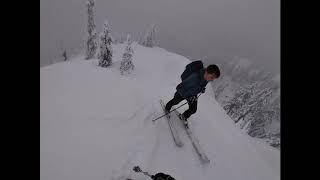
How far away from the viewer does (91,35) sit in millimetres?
34625

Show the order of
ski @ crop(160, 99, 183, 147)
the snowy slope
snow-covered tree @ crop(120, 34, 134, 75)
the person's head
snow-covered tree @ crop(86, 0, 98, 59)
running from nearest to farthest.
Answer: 1. the snowy slope
2. the person's head
3. ski @ crop(160, 99, 183, 147)
4. snow-covered tree @ crop(120, 34, 134, 75)
5. snow-covered tree @ crop(86, 0, 98, 59)

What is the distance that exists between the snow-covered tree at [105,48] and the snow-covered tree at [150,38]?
16886 mm

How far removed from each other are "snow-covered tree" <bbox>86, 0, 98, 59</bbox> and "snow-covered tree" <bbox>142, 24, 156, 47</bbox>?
711cm

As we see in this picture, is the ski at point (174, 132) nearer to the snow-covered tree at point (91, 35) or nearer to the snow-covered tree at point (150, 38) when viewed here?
the snow-covered tree at point (91, 35)

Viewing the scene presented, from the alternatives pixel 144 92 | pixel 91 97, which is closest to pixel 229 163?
pixel 144 92

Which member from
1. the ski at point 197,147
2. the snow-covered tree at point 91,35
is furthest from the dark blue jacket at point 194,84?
the snow-covered tree at point 91,35

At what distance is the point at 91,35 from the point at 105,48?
18908 millimetres

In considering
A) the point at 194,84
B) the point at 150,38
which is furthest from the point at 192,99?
the point at 150,38

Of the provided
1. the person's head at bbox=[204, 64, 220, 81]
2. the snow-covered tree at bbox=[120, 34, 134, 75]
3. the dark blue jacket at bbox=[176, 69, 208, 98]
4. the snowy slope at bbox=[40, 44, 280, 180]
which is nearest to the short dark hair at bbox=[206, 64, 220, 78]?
the person's head at bbox=[204, 64, 220, 81]

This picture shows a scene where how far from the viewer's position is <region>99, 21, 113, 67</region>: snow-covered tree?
15762 mm

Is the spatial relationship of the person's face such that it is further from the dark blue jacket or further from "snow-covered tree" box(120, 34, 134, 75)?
"snow-covered tree" box(120, 34, 134, 75)

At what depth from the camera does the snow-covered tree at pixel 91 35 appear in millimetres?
33844

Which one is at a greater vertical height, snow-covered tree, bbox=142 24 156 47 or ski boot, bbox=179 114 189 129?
snow-covered tree, bbox=142 24 156 47
